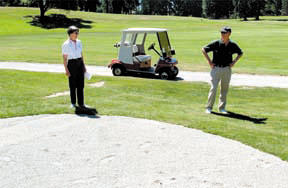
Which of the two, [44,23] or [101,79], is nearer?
[101,79]

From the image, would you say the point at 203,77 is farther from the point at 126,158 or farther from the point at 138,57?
the point at 126,158

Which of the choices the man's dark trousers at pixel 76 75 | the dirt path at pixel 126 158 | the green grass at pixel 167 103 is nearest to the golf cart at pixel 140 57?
the green grass at pixel 167 103

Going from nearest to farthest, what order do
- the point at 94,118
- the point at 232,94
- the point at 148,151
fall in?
1. the point at 148,151
2. the point at 94,118
3. the point at 232,94

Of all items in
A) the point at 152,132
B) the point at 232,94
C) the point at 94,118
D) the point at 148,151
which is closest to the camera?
the point at 148,151

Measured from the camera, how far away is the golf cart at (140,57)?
14539mm

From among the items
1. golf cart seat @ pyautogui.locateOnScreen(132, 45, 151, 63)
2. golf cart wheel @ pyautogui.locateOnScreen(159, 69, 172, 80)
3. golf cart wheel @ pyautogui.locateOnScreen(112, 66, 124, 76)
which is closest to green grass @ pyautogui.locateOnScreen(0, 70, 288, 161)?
golf cart wheel @ pyautogui.locateOnScreen(159, 69, 172, 80)

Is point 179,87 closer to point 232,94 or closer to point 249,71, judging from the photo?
point 232,94

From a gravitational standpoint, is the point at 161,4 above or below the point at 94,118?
above

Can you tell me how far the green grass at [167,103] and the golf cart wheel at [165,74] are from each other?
4.18 feet

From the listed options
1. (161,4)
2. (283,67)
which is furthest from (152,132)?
(161,4)

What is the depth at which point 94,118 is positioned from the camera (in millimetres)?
7410

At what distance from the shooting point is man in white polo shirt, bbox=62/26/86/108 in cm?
779

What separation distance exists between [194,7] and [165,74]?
456 feet

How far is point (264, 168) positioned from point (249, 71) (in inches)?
489
